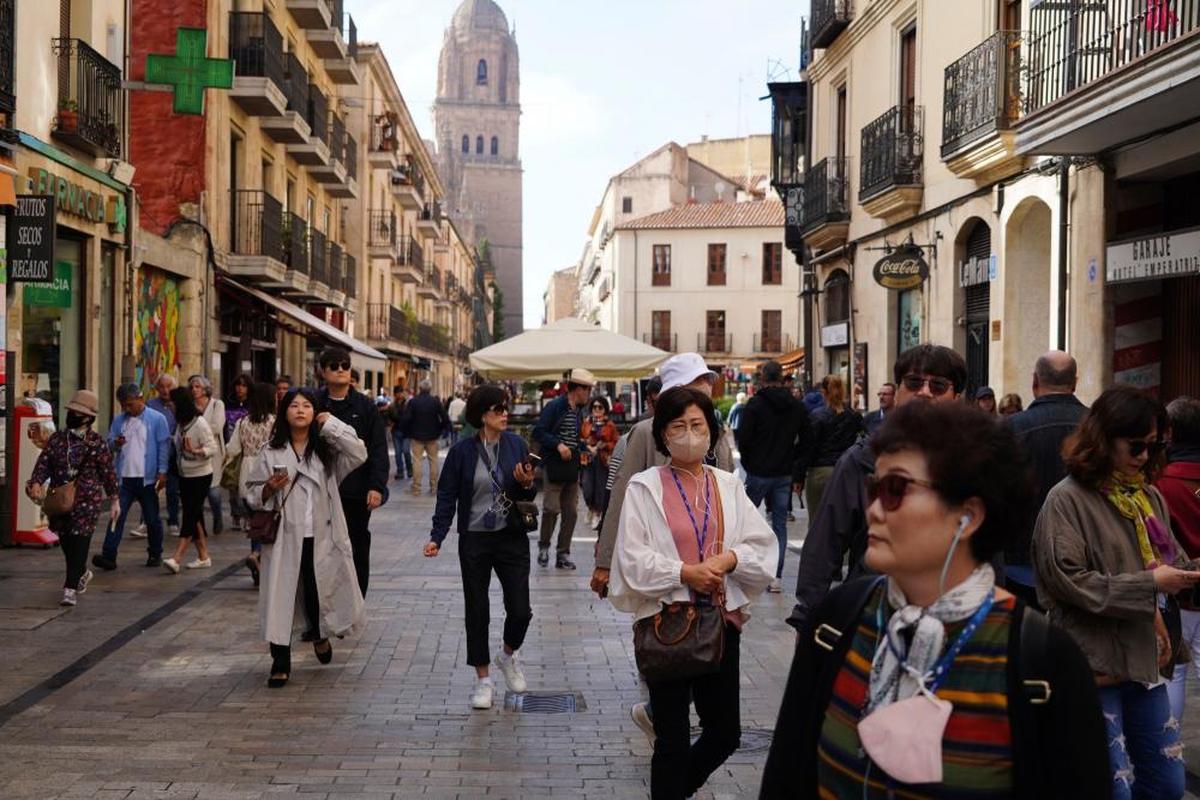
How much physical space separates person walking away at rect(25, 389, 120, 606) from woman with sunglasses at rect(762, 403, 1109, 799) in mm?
8309

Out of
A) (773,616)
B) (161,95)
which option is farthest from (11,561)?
(161,95)

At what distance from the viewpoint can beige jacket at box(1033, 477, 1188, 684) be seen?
12.9 ft

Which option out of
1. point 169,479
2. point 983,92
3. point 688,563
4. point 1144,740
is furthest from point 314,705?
point 983,92

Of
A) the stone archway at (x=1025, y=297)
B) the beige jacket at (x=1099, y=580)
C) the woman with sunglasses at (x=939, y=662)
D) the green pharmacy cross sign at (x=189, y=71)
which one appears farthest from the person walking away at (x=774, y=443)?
the woman with sunglasses at (x=939, y=662)

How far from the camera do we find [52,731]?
6.20 metres

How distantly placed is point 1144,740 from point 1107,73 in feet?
25.7

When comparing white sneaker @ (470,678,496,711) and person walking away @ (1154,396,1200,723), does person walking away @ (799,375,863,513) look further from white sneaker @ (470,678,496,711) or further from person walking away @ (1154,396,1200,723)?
person walking away @ (1154,396,1200,723)

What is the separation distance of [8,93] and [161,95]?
9.73 m

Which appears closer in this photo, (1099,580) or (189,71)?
(1099,580)

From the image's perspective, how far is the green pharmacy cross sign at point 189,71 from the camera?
13797mm

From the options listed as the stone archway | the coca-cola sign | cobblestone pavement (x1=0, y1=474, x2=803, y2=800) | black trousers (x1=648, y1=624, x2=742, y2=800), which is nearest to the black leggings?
cobblestone pavement (x1=0, y1=474, x2=803, y2=800)

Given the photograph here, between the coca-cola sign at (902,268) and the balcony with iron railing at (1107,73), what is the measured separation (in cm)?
460

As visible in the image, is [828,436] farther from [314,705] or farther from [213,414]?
[213,414]

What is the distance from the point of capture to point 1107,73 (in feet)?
34.6
